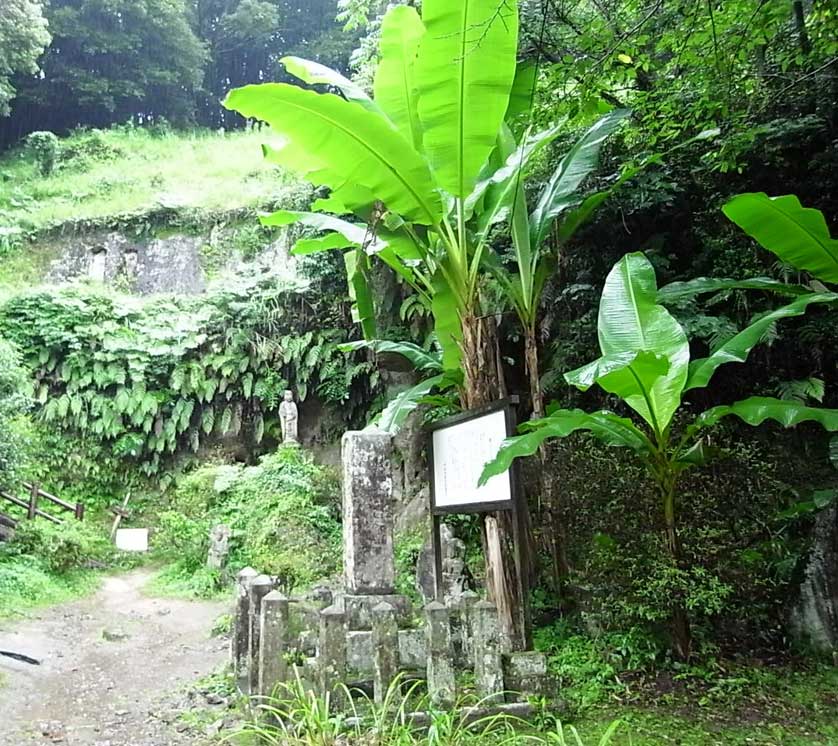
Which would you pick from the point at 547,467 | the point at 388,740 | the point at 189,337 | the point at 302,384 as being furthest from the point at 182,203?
the point at 388,740

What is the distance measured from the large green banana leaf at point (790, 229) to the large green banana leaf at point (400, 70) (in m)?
2.13

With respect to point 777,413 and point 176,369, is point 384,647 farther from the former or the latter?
point 176,369

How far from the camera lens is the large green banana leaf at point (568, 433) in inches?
139

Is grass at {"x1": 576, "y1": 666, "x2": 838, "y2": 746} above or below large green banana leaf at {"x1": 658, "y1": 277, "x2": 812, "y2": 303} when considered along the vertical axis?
below

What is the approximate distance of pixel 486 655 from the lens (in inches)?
132

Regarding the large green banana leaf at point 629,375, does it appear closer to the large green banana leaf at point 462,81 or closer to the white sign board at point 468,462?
the white sign board at point 468,462

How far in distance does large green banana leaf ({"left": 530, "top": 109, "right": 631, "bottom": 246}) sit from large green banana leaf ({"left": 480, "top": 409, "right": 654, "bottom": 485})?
5.46ft

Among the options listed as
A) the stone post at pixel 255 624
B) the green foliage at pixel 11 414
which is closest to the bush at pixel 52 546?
the green foliage at pixel 11 414

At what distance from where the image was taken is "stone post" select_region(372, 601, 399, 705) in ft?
11.0

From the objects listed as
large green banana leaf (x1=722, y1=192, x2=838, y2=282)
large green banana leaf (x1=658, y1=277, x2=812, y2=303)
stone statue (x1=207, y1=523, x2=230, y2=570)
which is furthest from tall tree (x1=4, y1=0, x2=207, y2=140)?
large green banana leaf (x1=722, y1=192, x2=838, y2=282)

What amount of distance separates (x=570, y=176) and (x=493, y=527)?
103 inches

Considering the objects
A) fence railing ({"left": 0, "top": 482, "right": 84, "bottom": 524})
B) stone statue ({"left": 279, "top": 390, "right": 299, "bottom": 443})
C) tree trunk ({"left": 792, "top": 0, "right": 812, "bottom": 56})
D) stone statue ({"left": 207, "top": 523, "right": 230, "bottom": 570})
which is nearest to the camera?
tree trunk ({"left": 792, "top": 0, "right": 812, "bottom": 56})

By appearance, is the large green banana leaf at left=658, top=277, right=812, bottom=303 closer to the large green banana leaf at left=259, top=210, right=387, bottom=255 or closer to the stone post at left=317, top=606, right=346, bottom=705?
the large green banana leaf at left=259, top=210, right=387, bottom=255

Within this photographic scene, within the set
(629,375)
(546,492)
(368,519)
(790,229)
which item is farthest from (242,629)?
(790,229)
